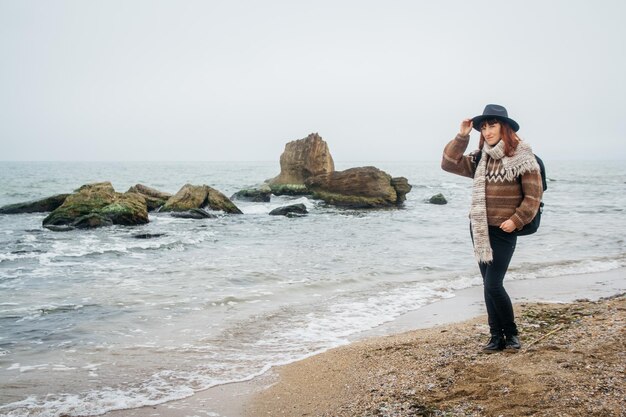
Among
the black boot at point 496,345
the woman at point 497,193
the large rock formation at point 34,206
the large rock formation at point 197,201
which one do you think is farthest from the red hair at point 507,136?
the large rock formation at point 34,206

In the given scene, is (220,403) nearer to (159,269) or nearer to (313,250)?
(159,269)

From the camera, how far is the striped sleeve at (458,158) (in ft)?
14.6

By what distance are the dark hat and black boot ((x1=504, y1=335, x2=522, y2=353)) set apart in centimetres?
195

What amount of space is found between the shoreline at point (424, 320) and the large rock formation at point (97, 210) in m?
15.2

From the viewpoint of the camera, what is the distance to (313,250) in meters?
14.2

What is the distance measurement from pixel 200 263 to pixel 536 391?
9534 mm

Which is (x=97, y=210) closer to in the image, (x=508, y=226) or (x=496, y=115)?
(x=496, y=115)

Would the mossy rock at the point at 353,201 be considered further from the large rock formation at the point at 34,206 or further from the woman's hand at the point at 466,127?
the woman's hand at the point at 466,127

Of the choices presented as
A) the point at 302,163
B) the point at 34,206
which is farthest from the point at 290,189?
the point at 34,206

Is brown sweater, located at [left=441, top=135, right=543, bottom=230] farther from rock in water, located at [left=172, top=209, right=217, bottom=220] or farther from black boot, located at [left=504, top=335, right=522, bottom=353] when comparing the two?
rock in water, located at [left=172, top=209, right=217, bottom=220]

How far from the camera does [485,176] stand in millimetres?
4328

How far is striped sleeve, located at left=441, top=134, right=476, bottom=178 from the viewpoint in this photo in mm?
4445

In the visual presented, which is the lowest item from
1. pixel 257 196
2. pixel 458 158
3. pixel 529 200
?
pixel 257 196

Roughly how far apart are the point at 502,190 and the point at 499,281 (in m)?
0.85
